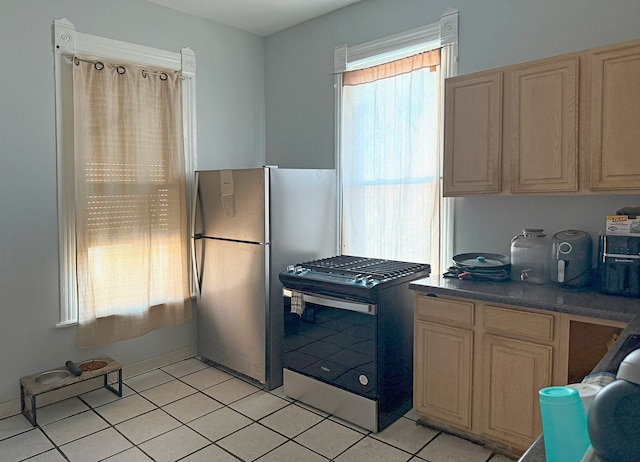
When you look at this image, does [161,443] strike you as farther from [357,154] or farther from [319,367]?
[357,154]

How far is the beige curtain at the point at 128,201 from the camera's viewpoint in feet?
10.9

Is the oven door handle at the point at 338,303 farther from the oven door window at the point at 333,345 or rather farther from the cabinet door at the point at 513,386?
the cabinet door at the point at 513,386

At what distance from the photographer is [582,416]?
80 centimetres

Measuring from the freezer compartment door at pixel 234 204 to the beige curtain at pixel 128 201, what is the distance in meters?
0.21

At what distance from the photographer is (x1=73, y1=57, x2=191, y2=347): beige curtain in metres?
3.32

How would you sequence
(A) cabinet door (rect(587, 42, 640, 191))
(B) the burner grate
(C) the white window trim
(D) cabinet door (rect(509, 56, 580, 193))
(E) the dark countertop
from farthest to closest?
(C) the white window trim < (B) the burner grate < (D) cabinet door (rect(509, 56, 580, 193)) < (A) cabinet door (rect(587, 42, 640, 191)) < (E) the dark countertop

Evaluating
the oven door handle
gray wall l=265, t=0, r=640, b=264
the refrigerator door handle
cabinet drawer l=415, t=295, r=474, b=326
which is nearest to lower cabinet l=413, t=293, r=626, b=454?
cabinet drawer l=415, t=295, r=474, b=326

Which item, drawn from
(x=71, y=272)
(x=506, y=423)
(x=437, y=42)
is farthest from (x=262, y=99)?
(x=506, y=423)

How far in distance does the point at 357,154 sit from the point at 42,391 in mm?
2661

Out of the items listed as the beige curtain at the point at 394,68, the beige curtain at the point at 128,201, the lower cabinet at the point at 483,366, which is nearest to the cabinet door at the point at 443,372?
the lower cabinet at the point at 483,366

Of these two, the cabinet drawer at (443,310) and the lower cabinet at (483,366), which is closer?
the lower cabinet at (483,366)

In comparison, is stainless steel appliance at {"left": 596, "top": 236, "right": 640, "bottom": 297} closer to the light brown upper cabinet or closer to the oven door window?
the light brown upper cabinet

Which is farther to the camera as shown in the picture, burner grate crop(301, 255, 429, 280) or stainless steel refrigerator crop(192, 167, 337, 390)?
stainless steel refrigerator crop(192, 167, 337, 390)

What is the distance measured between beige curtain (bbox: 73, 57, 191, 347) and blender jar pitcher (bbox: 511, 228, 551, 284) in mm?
2478
